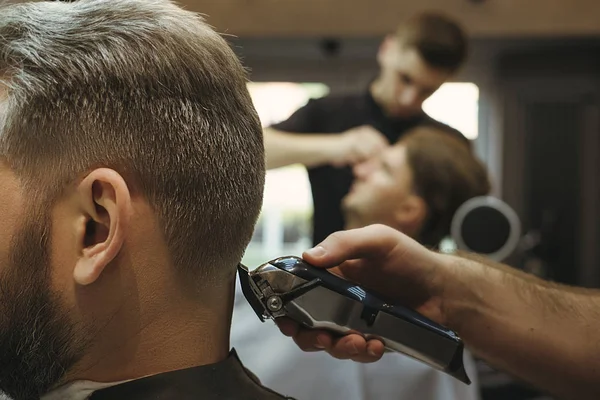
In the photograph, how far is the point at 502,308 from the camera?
1.30 m

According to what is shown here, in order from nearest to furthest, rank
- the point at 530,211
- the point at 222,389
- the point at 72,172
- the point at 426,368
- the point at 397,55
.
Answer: the point at 72,172 → the point at 222,389 → the point at 426,368 → the point at 397,55 → the point at 530,211

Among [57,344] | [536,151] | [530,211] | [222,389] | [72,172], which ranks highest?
[72,172]

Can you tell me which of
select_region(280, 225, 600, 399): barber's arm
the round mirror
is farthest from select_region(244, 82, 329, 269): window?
select_region(280, 225, 600, 399): barber's arm

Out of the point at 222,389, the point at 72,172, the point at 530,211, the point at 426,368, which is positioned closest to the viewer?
the point at 72,172

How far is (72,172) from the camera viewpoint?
0.86m

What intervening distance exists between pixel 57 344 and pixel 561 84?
13.6 feet

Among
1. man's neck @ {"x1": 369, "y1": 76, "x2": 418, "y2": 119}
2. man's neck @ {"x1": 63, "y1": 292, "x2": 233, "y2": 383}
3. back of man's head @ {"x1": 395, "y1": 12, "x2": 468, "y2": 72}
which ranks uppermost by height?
back of man's head @ {"x1": 395, "y1": 12, "x2": 468, "y2": 72}

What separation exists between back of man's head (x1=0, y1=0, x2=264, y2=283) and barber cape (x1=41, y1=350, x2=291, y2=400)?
5.3 inches

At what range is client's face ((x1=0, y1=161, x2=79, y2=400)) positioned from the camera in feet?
2.85

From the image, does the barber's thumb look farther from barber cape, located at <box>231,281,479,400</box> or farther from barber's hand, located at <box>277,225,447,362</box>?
barber cape, located at <box>231,281,479,400</box>

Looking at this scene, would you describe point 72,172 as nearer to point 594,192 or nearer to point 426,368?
point 426,368

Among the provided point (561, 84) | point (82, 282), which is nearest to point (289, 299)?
point (82, 282)

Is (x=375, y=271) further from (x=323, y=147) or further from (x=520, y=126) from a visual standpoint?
(x=520, y=126)

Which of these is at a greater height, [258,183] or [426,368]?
[258,183]
